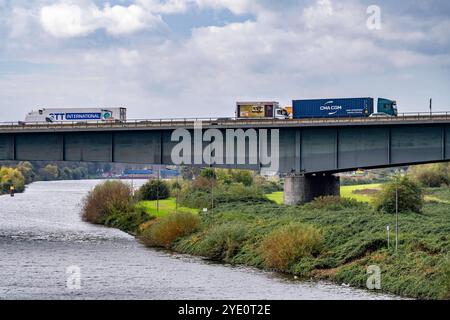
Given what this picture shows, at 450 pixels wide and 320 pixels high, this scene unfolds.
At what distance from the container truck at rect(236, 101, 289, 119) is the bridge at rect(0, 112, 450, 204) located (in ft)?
24.1

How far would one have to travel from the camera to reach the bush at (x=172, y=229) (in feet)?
264

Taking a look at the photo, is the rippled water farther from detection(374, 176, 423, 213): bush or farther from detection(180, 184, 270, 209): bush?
detection(374, 176, 423, 213): bush

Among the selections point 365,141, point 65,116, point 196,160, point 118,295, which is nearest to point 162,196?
point 65,116

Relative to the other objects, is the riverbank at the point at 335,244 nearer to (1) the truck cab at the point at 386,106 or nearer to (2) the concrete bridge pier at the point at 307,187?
(2) the concrete bridge pier at the point at 307,187

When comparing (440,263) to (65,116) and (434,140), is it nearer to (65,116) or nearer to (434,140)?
(434,140)

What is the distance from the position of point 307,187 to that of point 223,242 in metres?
17.2

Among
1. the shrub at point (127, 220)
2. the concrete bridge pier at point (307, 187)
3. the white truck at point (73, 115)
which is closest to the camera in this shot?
the concrete bridge pier at point (307, 187)

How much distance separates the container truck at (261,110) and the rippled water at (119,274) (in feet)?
62.8

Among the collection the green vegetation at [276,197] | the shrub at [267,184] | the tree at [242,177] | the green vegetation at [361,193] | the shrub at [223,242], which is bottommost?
the shrub at [223,242]

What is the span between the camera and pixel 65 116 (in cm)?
9938

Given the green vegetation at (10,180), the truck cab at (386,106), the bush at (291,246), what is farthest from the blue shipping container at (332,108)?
the green vegetation at (10,180)

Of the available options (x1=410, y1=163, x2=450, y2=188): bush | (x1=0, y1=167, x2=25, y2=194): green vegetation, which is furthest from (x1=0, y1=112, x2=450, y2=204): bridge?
(x1=0, y1=167, x2=25, y2=194): green vegetation

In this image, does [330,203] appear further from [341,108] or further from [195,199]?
[195,199]

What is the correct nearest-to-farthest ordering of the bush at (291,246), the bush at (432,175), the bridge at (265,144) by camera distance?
1. the bush at (291,246)
2. the bridge at (265,144)
3. the bush at (432,175)
